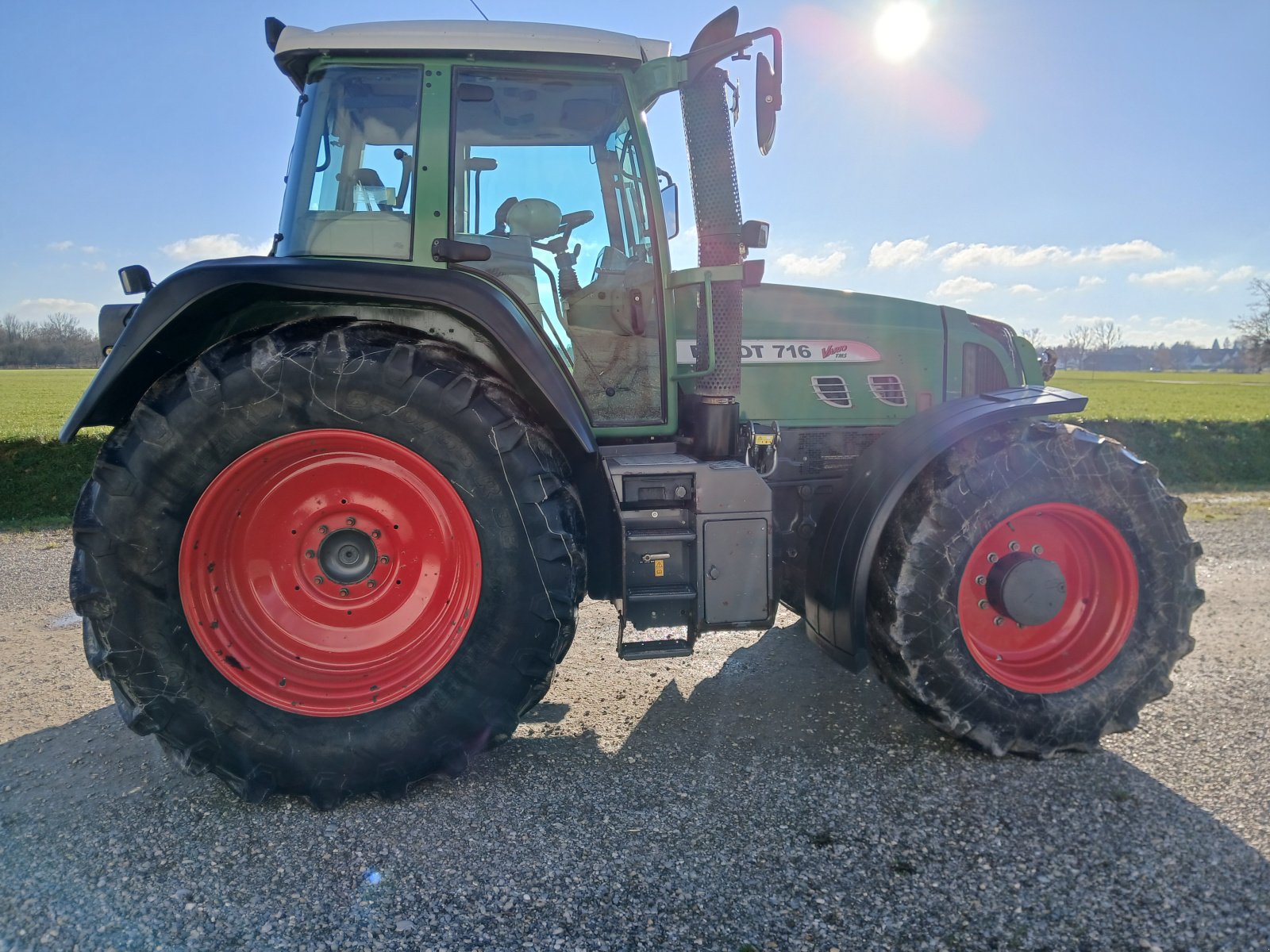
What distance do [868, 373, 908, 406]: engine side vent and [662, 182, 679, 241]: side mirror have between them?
4.05ft

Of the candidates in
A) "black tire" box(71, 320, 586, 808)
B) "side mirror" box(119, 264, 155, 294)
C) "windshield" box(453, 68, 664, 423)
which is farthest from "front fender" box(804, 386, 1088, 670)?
"side mirror" box(119, 264, 155, 294)

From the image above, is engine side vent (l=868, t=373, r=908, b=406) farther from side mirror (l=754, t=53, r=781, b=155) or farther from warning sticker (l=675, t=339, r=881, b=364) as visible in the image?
side mirror (l=754, t=53, r=781, b=155)

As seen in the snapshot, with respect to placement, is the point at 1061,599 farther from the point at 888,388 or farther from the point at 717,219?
the point at 717,219

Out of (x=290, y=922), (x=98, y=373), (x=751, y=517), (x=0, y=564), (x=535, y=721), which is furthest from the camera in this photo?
(x=0, y=564)

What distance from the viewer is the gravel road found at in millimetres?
2084

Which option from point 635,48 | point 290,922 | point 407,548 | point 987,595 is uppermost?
point 635,48

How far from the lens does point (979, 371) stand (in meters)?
4.10

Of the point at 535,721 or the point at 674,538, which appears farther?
the point at 535,721

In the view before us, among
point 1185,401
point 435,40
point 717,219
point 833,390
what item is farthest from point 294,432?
point 1185,401

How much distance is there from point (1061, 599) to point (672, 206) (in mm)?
2323

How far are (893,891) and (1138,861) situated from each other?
2.60 ft

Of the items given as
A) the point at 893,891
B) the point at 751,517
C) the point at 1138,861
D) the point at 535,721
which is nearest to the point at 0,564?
the point at 535,721

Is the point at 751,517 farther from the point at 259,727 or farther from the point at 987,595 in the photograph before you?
the point at 259,727

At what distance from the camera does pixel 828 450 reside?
383cm
